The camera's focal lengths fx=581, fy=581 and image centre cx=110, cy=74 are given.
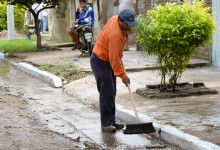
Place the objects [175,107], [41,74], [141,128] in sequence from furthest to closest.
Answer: [41,74], [175,107], [141,128]

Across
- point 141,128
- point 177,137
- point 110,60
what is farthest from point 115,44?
point 177,137

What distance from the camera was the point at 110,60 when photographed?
7.84m

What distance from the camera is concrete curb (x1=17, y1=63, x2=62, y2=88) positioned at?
13422 mm

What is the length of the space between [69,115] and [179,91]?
6.90ft

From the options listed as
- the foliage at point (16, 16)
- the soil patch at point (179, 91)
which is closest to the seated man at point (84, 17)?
the soil patch at point (179, 91)

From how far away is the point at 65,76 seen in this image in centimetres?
1403

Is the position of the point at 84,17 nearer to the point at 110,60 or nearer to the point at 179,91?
the point at 179,91

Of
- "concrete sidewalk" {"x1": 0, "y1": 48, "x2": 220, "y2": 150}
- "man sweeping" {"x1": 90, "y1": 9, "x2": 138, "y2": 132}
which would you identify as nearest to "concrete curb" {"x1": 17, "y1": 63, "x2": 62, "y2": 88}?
"concrete sidewalk" {"x1": 0, "y1": 48, "x2": 220, "y2": 150}

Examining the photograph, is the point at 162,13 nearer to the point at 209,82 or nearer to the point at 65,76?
the point at 209,82

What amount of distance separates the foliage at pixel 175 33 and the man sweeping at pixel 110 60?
6.44 feet

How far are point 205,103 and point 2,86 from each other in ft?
18.1

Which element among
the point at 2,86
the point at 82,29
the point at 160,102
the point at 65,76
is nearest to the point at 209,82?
the point at 160,102

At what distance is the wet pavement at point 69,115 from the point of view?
25.5 ft

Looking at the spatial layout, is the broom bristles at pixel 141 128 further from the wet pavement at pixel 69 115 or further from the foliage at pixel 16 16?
the foliage at pixel 16 16
